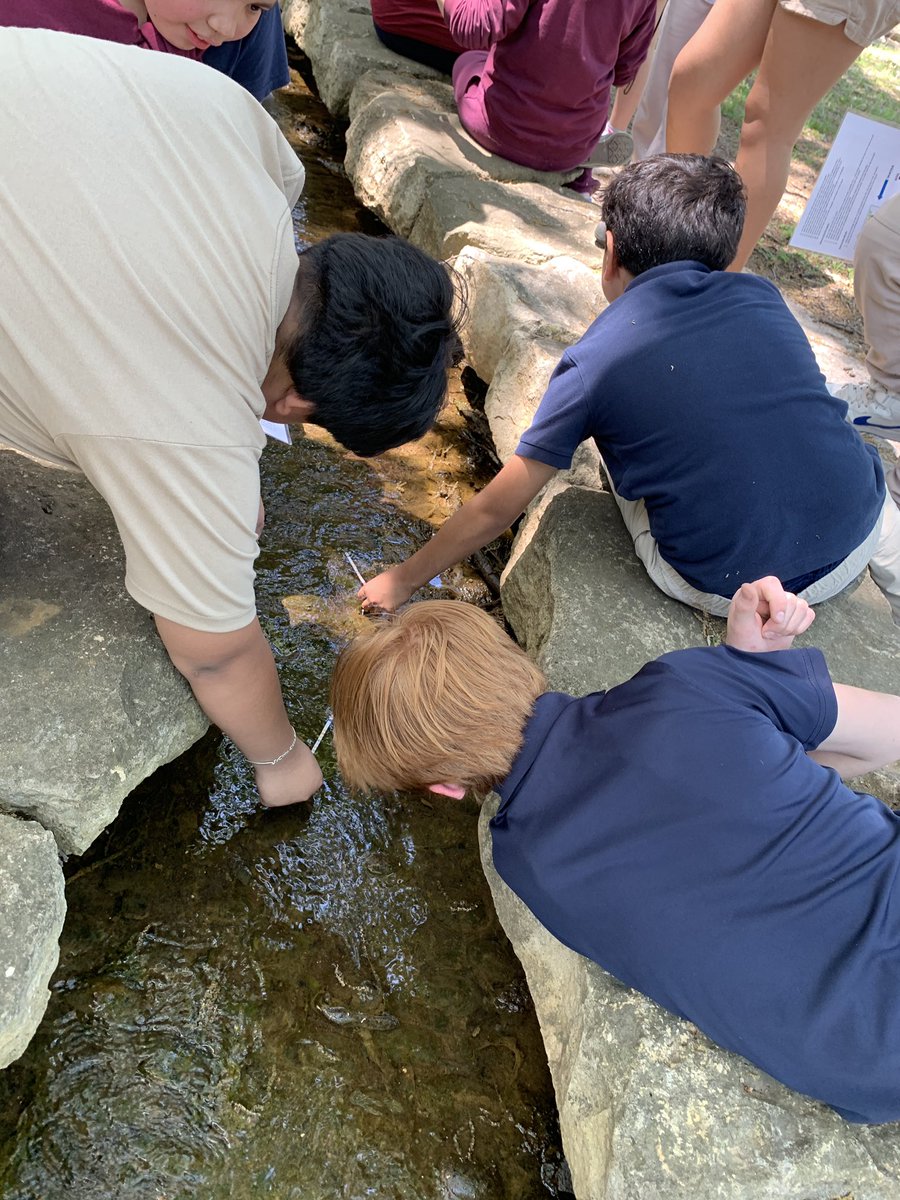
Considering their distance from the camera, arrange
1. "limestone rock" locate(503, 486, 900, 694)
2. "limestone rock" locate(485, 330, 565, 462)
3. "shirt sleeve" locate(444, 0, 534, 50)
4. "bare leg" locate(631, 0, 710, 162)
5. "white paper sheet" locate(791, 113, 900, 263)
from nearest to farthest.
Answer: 1. "limestone rock" locate(503, 486, 900, 694)
2. "limestone rock" locate(485, 330, 565, 462)
3. "white paper sheet" locate(791, 113, 900, 263)
4. "shirt sleeve" locate(444, 0, 534, 50)
5. "bare leg" locate(631, 0, 710, 162)

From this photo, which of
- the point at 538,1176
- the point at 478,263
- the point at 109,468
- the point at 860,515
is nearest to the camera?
the point at 109,468

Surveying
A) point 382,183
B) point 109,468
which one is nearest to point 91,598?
point 109,468

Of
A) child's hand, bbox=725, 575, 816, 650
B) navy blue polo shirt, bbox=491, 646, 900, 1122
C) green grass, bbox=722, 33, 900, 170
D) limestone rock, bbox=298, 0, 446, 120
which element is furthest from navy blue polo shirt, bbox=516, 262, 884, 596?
green grass, bbox=722, 33, 900, 170

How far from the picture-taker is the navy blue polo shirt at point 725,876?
3.92ft

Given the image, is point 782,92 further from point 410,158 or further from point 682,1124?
point 682,1124

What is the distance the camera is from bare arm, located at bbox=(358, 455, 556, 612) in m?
1.90

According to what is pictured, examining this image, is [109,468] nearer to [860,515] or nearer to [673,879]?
[673,879]

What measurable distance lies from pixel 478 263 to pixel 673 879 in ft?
6.96

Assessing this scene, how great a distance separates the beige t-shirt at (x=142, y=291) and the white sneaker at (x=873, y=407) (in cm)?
230

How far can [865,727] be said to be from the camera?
62.0 inches

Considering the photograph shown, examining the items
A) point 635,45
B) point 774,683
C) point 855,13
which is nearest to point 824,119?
point 635,45

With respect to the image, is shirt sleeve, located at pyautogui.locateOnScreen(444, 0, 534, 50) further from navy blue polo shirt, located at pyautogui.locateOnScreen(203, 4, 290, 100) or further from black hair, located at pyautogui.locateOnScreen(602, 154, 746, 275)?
black hair, located at pyautogui.locateOnScreen(602, 154, 746, 275)

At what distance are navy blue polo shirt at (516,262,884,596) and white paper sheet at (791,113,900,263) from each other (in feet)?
4.49

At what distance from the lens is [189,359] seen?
3.79ft
